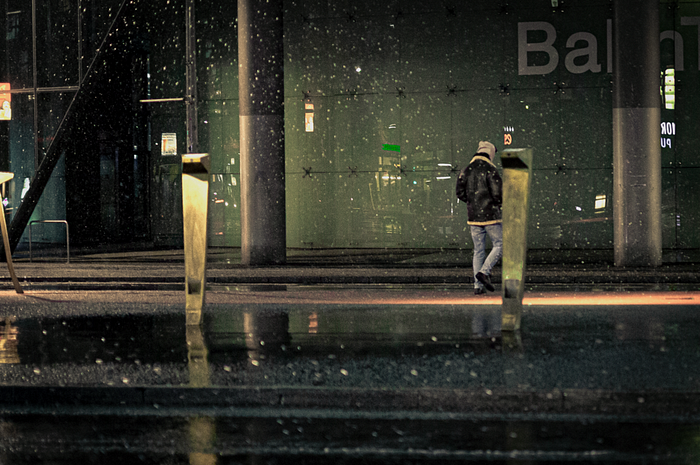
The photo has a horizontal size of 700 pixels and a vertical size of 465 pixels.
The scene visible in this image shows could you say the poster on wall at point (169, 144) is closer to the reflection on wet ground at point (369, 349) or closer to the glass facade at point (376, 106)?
the glass facade at point (376, 106)

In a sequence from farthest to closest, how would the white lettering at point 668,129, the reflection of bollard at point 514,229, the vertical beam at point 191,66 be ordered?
the white lettering at point 668,129 → the vertical beam at point 191,66 → the reflection of bollard at point 514,229

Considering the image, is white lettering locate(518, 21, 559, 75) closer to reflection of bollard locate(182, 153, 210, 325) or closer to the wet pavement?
the wet pavement

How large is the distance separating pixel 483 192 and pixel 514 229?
10.1 ft

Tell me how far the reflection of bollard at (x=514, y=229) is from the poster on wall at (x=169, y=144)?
1698 centimetres

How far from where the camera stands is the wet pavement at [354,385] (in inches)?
203

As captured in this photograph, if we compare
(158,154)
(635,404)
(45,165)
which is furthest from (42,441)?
(158,154)

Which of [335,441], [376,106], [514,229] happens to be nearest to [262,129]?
[376,106]

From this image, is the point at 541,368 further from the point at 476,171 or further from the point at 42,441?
the point at 476,171

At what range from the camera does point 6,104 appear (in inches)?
895

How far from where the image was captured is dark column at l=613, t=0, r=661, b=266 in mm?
16891

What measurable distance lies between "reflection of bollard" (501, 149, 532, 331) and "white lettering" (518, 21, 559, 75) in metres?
13.5

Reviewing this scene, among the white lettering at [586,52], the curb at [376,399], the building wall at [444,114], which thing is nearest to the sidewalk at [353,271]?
the building wall at [444,114]

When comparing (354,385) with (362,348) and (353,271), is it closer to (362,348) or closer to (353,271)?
(362,348)

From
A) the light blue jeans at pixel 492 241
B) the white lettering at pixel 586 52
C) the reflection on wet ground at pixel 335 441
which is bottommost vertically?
the reflection on wet ground at pixel 335 441
